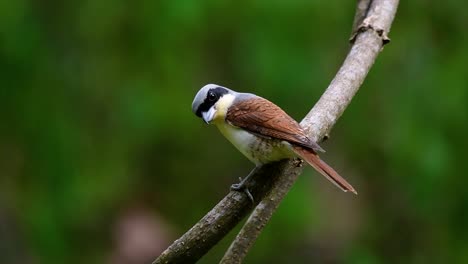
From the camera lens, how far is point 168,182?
5266 mm

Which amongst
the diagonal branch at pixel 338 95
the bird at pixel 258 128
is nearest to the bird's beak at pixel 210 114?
the bird at pixel 258 128

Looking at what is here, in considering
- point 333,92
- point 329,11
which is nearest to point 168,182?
point 329,11

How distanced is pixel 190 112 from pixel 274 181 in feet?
6.21

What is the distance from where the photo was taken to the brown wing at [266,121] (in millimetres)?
2857

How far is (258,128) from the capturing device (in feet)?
9.97

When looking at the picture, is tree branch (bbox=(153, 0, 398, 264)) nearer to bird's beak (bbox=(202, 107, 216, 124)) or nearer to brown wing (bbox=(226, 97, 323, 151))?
brown wing (bbox=(226, 97, 323, 151))

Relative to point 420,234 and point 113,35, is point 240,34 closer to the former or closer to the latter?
point 113,35

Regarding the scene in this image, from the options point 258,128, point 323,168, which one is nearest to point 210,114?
point 258,128

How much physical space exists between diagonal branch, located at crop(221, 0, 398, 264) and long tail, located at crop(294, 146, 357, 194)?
79 mm

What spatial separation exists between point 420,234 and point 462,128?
29.0 inches

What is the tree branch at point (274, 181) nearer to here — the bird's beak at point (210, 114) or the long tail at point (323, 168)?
the long tail at point (323, 168)

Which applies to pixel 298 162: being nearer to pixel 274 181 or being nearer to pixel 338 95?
pixel 274 181

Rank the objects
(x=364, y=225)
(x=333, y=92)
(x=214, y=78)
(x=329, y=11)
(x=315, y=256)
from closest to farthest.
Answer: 1. (x=333, y=92)
2. (x=329, y=11)
3. (x=214, y=78)
4. (x=364, y=225)
5. (x=315, y=256)

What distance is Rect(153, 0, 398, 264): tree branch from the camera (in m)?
2.48
